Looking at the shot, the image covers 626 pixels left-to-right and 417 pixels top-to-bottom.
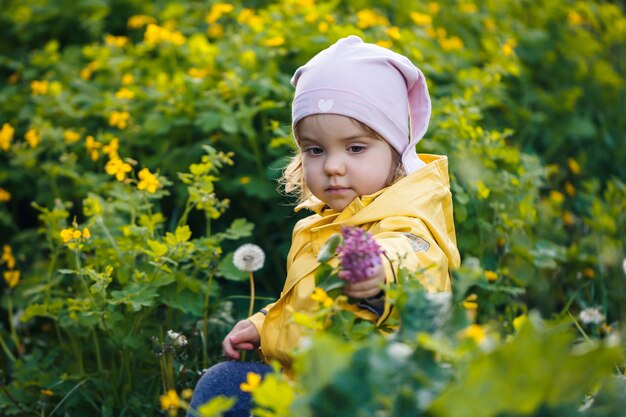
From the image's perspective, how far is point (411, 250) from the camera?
207 cm

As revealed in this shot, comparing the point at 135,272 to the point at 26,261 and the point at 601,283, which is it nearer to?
the point at 26,261

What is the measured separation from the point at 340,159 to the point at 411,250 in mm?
340

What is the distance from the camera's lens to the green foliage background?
2803mm

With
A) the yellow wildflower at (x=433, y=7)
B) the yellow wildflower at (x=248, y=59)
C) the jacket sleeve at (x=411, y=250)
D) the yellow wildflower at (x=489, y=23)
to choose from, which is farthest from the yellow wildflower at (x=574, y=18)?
the jacket sleeve at (x=411, y=250)

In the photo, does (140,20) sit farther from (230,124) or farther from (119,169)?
(119,169)

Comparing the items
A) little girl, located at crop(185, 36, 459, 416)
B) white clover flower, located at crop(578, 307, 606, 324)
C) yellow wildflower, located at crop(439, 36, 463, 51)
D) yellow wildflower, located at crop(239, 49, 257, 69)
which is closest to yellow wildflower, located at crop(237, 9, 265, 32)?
yellow wildflower, located at crop(239, 49, 257, 69)

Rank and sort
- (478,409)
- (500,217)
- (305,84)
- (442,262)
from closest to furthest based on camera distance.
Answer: (478,409)
(442,262)
(305,84)
(500,217)

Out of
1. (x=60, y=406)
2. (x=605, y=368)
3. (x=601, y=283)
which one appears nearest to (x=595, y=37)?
(x=601, y=283)

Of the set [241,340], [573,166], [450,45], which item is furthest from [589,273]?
[241,340]

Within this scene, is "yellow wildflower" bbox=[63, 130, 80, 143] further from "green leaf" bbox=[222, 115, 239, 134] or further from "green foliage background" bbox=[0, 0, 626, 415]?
"green leaf" bbox=[222, 115, 239, 134]

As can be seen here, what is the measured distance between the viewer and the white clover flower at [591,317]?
3.04m

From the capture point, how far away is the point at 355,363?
55.7 inches

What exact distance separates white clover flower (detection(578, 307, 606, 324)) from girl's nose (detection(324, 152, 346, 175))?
1.26m

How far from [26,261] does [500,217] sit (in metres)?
2.04
